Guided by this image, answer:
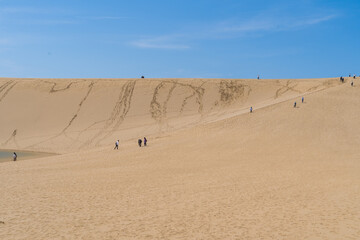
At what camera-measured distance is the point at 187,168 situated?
1831 cm

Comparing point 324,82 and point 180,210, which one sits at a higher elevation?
point 324,82

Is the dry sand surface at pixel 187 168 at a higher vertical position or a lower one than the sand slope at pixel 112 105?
lower

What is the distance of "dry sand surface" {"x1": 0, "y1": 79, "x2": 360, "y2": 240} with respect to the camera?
30.2 feet

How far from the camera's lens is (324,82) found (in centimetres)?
4816

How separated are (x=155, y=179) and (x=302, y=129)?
16.5 m

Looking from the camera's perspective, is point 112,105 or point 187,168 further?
point 112,105

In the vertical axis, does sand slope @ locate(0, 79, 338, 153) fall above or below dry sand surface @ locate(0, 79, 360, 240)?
above

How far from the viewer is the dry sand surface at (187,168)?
363 inches

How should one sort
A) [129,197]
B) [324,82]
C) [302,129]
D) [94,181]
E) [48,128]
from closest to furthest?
[129,197]
[94,181]
[302,129]
[48,128]
[324,82]

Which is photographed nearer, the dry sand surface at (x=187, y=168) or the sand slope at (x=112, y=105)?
the dry sand surface at (x=187, y=168)

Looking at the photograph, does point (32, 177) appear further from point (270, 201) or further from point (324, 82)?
point (324, 82)

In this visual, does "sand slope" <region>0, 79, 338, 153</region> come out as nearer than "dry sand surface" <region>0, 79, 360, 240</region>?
No

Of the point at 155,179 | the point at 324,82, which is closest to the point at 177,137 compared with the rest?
the point at 155,179

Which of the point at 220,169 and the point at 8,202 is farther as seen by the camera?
the point at 220,169
